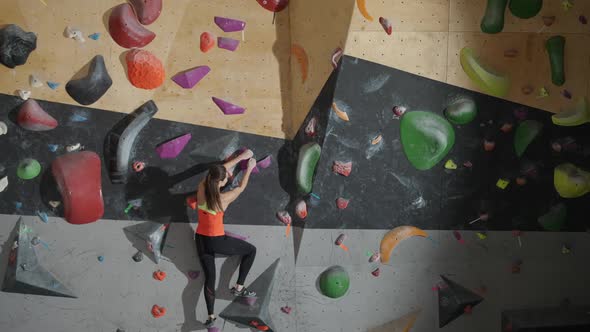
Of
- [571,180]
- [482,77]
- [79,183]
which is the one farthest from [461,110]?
[79,183]

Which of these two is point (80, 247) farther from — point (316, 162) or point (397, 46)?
point (397, 46)

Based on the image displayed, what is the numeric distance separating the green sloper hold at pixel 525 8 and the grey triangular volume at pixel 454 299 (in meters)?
1.63

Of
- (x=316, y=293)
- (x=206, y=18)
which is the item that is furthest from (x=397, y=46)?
(x=316, y=293)

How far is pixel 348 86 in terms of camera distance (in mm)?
3334

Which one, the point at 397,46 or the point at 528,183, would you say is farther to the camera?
the point at 528,183

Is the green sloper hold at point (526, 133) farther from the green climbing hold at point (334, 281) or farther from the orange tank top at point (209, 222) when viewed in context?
the orange tank top at point (209, 222)

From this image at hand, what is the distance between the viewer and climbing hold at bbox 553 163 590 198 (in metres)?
3.54

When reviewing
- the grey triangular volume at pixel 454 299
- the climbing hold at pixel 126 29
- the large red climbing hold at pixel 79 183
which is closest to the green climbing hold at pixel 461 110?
the grey triangular volume at pixel 454 299

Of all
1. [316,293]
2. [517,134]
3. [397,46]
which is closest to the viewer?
[397,46]

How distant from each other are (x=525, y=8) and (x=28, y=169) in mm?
3009

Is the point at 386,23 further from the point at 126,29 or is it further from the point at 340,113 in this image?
the point at 126,29

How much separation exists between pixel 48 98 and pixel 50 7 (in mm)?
530

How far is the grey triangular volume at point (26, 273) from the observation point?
3.61 m

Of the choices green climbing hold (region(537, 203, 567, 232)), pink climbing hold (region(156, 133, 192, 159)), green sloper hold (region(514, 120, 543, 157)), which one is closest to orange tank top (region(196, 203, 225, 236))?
pink climbing hold (region(156, 133, 192, 159))
